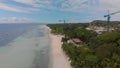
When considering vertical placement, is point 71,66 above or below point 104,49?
below

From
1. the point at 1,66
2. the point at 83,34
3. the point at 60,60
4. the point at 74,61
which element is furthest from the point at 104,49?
the point at 83,34

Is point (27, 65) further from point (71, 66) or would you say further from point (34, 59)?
point (71, 66)

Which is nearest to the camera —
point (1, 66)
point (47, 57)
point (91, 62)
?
point (91, 62)

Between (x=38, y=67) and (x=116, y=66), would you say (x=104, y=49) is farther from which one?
(x=38, y=67)

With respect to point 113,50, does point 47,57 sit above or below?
below

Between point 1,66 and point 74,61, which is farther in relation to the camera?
point 1,66

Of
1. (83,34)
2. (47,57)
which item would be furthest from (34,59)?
(83,34)

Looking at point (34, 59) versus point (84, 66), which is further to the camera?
point (34, 59)

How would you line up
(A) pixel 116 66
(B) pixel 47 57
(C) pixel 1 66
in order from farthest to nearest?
Answer: (B) pixel 47 57
(C) pixel 1 66
(A) pixel 116 66

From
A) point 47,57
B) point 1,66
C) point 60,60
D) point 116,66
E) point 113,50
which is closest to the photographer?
point 116,66
